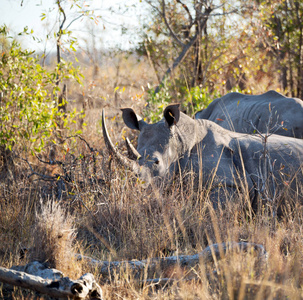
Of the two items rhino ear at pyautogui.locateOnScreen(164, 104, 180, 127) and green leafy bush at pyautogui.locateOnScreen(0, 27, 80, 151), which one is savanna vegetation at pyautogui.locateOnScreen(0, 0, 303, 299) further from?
rhino ear at pyautogui.locateOnScreen(164, 104, 180, 127)

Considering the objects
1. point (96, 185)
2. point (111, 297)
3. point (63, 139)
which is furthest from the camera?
point (63, 139)

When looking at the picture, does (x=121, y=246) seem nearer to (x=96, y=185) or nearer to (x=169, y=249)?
(x=169, y=249)

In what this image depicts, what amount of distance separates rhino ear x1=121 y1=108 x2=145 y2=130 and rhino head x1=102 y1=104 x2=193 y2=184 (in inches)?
5.3

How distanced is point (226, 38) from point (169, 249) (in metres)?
7.21

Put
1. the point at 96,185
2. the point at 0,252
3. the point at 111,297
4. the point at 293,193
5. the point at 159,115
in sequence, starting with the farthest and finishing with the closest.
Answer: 1. the point at 159,115
2. the point at 293,193
3. the point at 96,185
4. the point at 0,252
5. the point at 111,297

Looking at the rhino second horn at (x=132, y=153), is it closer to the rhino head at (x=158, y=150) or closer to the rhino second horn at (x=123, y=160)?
the rhino head at (x=158, y=150)

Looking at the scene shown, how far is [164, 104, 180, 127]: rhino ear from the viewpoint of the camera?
473cm

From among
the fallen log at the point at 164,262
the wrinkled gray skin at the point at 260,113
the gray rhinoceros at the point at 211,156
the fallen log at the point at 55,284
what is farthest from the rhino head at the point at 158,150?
the fallen log at the point at 55,284

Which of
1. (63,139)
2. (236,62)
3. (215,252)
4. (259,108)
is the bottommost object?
(215,252)

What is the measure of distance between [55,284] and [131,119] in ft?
9.28

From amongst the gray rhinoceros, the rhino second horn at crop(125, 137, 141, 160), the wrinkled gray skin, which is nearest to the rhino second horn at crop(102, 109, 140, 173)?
the gray rhinoceros

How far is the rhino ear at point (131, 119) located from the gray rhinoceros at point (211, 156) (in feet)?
0.30

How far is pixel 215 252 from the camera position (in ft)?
9.97

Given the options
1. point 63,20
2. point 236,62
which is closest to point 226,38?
point 236,62
